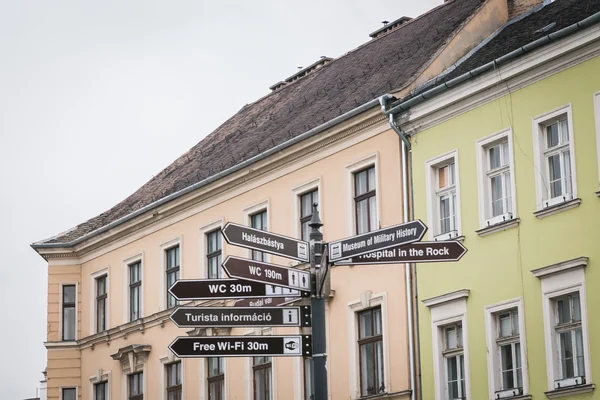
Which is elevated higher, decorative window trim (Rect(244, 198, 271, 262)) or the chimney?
the chimney

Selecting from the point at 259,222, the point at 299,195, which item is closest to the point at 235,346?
the point at 299,195

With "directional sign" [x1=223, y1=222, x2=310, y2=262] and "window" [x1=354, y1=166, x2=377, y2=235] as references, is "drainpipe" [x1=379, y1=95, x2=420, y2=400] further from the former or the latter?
"directional sign" [x1=223, y1=222, x2=310, y2=262]

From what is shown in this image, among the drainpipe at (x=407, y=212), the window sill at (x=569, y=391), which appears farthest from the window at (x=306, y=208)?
the window sill at (x=569, y=391)

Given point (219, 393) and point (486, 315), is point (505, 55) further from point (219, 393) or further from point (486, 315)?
point (219, 393)

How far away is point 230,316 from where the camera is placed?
1412 centimetres

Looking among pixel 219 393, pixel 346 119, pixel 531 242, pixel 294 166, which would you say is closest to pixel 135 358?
pixel 219 393

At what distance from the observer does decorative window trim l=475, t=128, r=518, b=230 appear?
75.2 ft

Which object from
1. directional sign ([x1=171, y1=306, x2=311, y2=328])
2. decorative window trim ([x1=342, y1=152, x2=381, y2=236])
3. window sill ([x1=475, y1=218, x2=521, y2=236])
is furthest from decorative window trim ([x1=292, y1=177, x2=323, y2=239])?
directional sign ([x1=171, y1=306, x2=311, y2=328])

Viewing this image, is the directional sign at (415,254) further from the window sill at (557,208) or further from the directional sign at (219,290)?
the window sill at (557,208)

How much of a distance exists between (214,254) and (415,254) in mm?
18340

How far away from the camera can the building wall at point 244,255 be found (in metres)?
26.1

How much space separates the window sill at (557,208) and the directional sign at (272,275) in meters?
9.10

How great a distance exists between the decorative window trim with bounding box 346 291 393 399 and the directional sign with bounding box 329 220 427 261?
12245mm

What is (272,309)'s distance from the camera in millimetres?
13992
